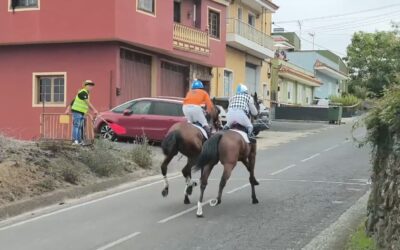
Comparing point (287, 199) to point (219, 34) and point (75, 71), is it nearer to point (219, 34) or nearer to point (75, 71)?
point (75, 71)

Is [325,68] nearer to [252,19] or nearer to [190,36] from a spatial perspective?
[252,19]

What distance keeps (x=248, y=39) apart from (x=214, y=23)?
476 centimetres

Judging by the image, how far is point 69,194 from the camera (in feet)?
42.1

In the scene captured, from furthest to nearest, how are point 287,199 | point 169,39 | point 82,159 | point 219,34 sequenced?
point 219,34, point 169,39, point 82,159, point 287,199

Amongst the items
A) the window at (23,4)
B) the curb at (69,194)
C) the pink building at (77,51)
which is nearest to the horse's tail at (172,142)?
the curb at (69,194)

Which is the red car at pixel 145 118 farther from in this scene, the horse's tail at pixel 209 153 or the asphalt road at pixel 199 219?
the horse's tail at pixel 209 153

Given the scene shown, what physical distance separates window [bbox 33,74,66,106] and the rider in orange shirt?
15.0m

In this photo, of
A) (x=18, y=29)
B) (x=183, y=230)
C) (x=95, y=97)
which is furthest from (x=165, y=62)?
(x=183, y=230)

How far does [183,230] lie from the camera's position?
9305 mm

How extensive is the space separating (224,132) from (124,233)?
2.64 m

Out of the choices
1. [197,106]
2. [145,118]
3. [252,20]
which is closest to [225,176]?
[197,106]

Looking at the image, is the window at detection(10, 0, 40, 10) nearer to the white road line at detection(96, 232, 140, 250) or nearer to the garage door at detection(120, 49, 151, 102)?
the garage door at detection(120, 49, 151, 102)

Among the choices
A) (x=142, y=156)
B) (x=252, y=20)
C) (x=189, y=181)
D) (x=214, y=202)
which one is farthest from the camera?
(x=252, y=20)

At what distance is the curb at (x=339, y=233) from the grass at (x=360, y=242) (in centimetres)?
20
